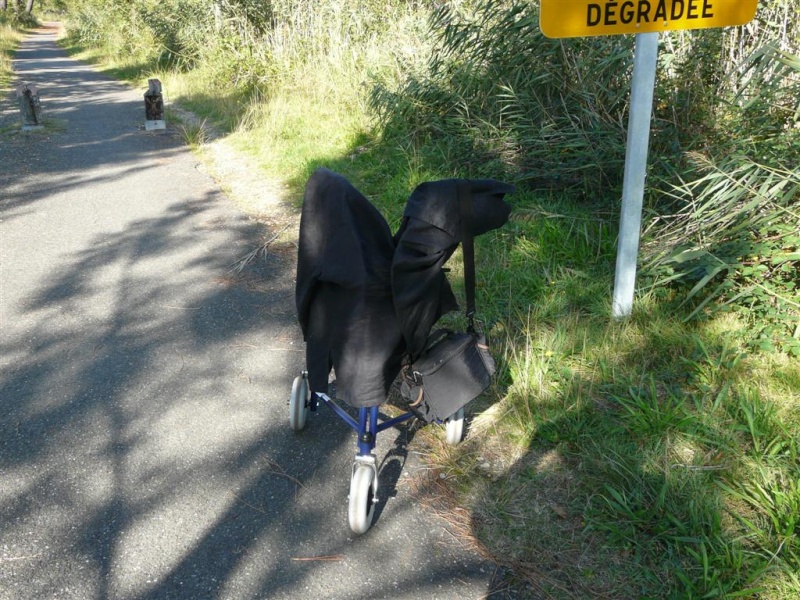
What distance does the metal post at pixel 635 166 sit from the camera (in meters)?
3.55

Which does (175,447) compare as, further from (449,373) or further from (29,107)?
(29,107)

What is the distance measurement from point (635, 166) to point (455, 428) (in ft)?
5.55

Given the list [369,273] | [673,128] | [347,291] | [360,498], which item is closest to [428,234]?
[369,273]

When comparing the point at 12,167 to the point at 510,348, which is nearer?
the point at 510,348

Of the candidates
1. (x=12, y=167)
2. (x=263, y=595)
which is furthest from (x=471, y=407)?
(x=12, y=167)

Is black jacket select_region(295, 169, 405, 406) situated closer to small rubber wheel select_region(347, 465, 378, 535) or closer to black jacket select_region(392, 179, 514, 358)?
black jacket select_region(392, 179, 514, 358)

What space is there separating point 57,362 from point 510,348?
8.85 feet

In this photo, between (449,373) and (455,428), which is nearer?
(449,373)

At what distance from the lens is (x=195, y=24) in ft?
49.7

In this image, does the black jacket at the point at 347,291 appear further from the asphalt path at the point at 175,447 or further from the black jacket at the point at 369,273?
the asphalt path at the point at 175,447

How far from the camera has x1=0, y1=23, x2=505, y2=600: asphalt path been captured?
2.67m

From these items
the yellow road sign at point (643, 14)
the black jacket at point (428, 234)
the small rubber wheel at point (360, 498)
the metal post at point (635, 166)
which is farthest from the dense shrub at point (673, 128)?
the small rubber wheel at point (360, 498)

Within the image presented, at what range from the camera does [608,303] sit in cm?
420

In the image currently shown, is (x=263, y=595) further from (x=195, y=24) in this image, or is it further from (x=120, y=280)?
(x=195, y=24)
